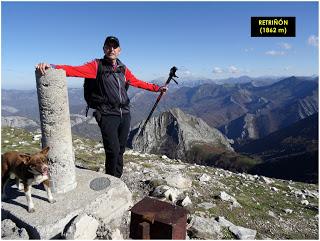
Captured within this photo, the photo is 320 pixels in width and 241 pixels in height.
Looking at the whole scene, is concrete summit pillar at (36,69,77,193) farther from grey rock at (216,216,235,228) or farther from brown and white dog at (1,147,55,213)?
grey rock at (216,216,235,228)

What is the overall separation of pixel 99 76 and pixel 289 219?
925 cm

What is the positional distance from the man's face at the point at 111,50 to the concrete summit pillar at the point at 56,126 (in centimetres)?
134

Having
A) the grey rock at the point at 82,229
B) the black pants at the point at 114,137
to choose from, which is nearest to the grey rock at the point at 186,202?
the black pants at the point at 114,137

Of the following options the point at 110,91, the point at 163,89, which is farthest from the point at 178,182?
the point at 110,91

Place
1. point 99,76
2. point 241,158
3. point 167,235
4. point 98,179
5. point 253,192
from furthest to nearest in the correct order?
point 241,158
point 253,192
point 98,179
point 99,76
point 167,235

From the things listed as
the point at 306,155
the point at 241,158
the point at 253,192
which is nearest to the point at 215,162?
the point at 241,158

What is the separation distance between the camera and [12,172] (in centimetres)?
935

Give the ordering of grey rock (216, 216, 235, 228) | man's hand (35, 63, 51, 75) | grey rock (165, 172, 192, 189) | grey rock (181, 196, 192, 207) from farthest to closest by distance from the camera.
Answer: grey rock (165, 172, 192, 189), grey rock (181, 196, 192, 207), grey rock (216, 216, 235, 228), man's hand (35, 63, 51, 75)

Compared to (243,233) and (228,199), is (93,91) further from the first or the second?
(228,199)

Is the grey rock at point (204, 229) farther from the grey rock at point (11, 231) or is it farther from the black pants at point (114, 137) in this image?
the grey rock at point (11, 231)

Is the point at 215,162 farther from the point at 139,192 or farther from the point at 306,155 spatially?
the point at 139,192

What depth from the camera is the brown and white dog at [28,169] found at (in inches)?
334

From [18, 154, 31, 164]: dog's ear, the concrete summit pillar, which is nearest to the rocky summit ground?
the concrete summit pillar

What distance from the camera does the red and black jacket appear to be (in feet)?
32.1
